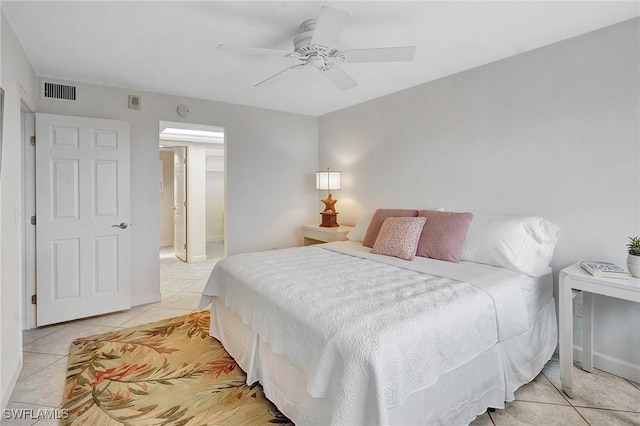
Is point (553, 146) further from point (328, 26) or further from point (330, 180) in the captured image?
point (330, 180)

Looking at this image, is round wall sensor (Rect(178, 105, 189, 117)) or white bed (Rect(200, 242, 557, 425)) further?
round wall sensor (Rect(178, 105, 189, 117))

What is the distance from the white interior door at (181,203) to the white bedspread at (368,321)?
3946 millimetres

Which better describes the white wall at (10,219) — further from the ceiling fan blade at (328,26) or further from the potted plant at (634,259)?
the potted plant at (634,259)

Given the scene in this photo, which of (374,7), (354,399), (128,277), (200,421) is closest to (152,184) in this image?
(128,277)

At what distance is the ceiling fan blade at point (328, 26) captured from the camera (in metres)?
1.69

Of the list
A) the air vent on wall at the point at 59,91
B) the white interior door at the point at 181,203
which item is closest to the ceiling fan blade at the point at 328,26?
the air vent on wall at the point at 59,91

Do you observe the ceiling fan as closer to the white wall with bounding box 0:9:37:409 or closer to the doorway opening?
the white wall with bounding box 0:9:37:409

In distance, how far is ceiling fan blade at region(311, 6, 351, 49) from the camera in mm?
1687

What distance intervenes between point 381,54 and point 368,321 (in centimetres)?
165

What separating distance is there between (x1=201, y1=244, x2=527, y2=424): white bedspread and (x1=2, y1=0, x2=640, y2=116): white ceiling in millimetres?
1667

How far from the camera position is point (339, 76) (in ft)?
8.16

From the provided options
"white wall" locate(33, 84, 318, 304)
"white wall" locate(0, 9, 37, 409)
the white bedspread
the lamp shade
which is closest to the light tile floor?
"white wall" locate(0, 9, 37, 409)

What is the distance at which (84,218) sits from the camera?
3.22m

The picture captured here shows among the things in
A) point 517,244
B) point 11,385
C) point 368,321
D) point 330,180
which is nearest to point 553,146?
point 517,244
